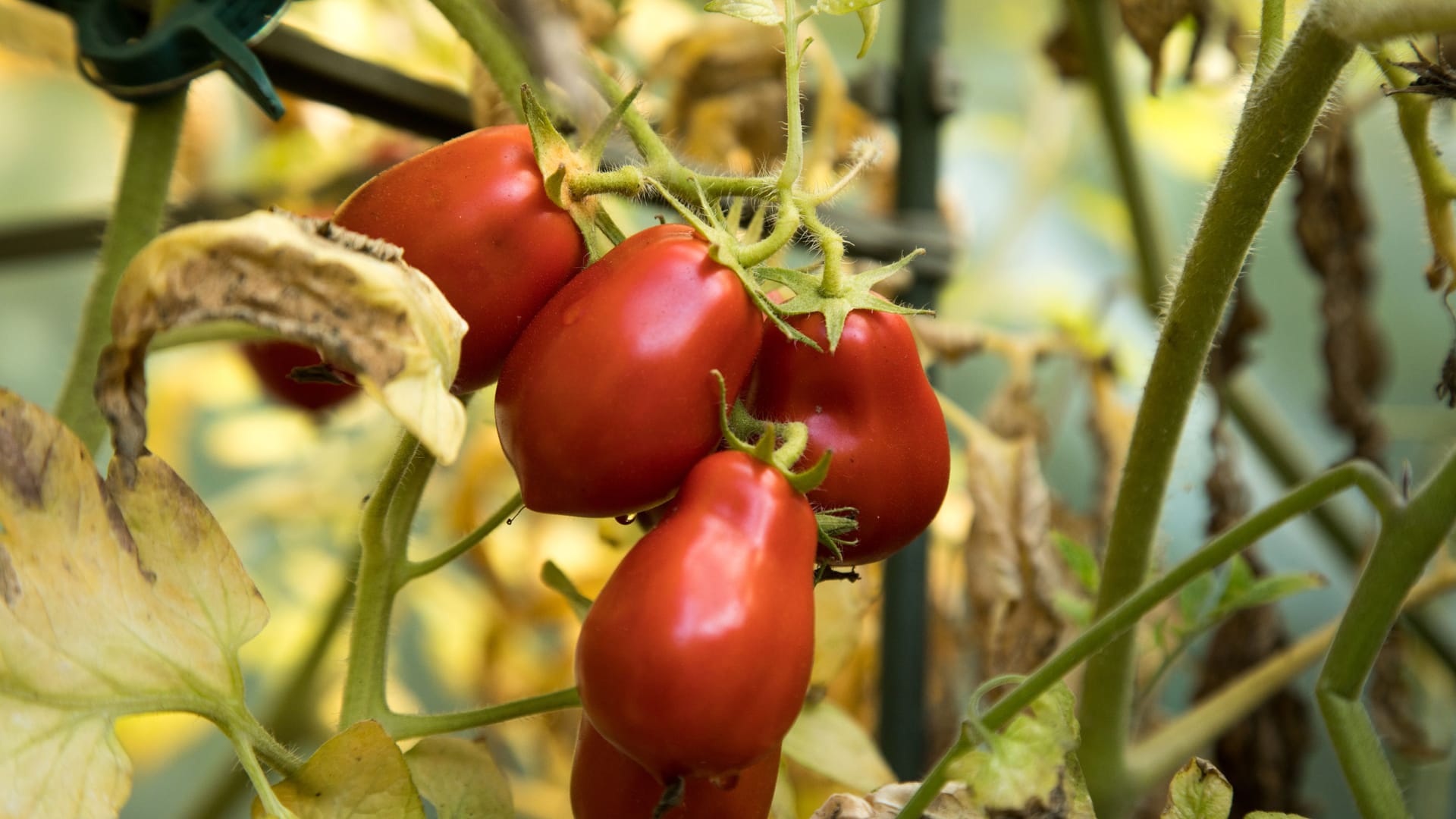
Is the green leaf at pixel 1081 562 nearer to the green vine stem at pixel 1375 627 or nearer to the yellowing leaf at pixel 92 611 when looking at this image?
the green vine stem at pixel 1375 627

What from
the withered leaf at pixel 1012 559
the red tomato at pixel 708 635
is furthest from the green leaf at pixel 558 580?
the withered leaf at pixel 1012 559

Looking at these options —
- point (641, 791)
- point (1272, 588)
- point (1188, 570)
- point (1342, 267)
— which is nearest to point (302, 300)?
point (641, 791)

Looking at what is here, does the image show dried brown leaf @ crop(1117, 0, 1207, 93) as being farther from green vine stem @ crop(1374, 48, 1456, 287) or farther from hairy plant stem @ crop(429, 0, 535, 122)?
hairy plant stem @ crop(429, 0, 535, 122)

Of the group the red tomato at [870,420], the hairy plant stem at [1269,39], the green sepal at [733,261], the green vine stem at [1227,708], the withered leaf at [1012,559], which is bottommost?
the green vine stem at [1227,708]

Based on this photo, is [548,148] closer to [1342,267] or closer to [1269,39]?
[1269,39]

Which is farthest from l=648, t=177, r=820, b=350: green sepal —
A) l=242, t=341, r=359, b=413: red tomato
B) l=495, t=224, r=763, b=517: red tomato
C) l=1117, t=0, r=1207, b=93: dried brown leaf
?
l=242, t=341, r=359, b=413: red tomato

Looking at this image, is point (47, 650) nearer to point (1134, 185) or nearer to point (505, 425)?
point (505, 425)

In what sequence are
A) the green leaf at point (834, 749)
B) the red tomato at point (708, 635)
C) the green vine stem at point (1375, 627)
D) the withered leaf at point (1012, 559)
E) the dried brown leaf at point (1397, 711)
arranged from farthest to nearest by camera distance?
the dried brown leaf at point (1397, 711)
the withered leaf at point (1012, 559)
the green leaf at point (834, 749)
the green vine stem at point (1375, 627)
the red tomato at point (708, 635)
